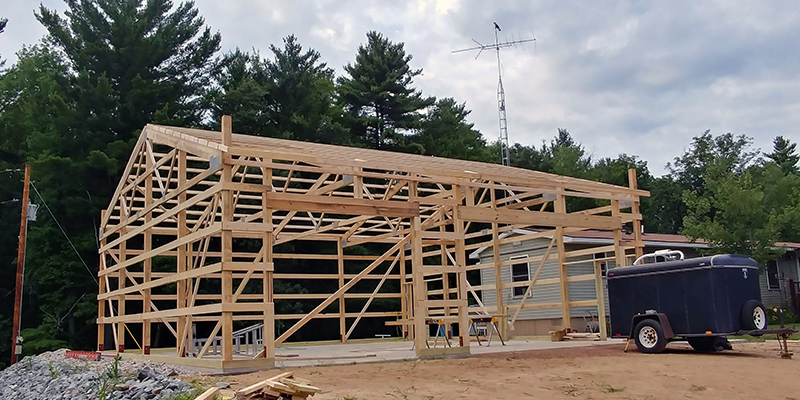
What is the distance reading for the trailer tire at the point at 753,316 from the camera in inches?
429

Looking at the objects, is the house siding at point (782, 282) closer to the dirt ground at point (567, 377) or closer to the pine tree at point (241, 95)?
the dirt ground at point (567, 377)

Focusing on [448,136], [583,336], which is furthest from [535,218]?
[448,136]

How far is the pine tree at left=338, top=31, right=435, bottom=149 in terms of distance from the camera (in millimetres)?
32312

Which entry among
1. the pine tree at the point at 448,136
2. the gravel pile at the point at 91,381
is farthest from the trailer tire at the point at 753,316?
the pine tree at the point at 448,136

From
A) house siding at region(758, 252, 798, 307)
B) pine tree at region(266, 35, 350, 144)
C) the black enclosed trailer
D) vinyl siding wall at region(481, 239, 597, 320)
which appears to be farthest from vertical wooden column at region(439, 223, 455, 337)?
house siding at region(758, 252, 798, 307)

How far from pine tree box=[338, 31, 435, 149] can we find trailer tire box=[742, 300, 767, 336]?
856 inches

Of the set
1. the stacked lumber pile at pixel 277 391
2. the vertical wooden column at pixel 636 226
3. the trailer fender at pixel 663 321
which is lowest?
the stacked lumber pile at pixel 277 391

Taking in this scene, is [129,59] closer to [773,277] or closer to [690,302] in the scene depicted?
[690,302]

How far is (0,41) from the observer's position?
31.1 metres

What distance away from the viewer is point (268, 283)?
1034 cm

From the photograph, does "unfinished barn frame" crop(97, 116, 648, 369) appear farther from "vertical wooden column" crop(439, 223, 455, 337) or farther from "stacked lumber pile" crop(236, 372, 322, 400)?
"stacked lumber pile" crop(236, 372, 322, 400)

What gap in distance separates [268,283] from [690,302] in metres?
6.55

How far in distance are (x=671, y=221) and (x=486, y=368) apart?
4132 cm

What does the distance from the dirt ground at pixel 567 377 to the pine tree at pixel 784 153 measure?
165 ft
